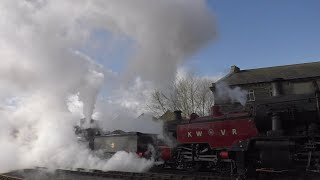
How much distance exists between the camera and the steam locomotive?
10875 millimetres

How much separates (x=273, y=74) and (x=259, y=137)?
28.2m

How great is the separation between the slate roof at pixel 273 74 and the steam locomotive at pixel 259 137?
23.3m

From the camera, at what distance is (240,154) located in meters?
12.1

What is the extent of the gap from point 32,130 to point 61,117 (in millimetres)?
1573

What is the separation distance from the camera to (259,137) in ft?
38.3

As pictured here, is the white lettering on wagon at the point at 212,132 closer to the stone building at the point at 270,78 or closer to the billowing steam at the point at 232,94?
the billowing steam at the point at 232,94

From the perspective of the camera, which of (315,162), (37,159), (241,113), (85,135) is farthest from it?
(85,135)

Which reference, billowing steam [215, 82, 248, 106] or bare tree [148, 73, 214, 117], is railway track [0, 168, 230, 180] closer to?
billowing steam [215, 82, 248, 106]

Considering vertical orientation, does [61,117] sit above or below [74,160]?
above

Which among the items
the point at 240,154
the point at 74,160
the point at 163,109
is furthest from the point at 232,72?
the point at 240,154

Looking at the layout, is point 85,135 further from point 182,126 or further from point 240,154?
point 240,154

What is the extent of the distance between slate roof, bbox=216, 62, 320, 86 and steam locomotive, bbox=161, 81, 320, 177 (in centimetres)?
2325

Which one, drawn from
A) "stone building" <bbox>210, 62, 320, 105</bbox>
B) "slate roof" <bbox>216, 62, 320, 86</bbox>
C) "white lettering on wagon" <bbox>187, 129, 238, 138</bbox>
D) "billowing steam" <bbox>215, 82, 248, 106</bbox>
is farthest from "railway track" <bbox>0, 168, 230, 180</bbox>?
"slate roof" <bbox>216, 62, 320, 86</bbox>

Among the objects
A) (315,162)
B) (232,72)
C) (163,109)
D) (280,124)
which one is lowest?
(315,162)
